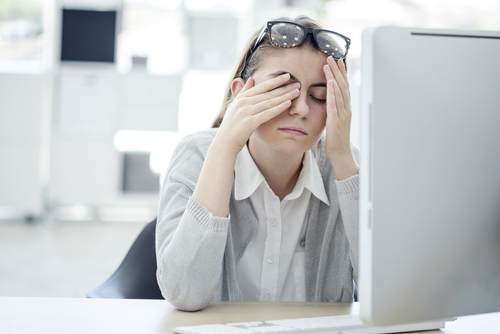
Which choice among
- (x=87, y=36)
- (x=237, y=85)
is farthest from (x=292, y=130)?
(x=87, y=36)

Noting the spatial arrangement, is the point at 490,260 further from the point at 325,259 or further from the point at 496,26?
the point at 496,26

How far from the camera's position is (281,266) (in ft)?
3.89

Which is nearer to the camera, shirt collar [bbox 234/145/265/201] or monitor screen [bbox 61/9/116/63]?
shirt collar [bbox 234/145/265/201]

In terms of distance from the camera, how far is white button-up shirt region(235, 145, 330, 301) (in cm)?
116

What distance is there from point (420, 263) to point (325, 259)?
1.97 feet

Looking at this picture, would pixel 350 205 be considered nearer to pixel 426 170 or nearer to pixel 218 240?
pixel 218 240

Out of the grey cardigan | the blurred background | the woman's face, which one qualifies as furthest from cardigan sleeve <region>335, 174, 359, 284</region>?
the blurred background

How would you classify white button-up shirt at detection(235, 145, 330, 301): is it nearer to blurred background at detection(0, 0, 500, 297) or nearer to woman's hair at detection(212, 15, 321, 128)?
woman's hair at detection(212, 15, 321, 128)

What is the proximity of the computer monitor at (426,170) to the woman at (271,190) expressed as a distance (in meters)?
0.41

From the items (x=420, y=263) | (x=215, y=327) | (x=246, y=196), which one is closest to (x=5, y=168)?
(x=246, y=196)

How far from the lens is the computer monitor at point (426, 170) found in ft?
1.78

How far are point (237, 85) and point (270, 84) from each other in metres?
0.23

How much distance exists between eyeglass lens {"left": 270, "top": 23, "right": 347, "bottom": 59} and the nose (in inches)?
4.9

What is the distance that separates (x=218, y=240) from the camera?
0.90 m
